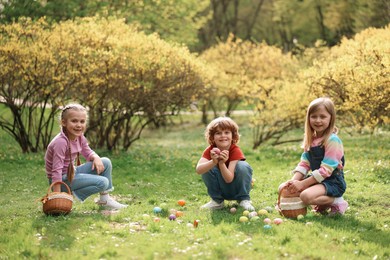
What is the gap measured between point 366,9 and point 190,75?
19.3 meters

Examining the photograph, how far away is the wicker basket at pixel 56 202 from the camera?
6.51 metres

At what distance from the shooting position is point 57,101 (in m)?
13.3

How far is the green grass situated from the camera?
520 centimetres

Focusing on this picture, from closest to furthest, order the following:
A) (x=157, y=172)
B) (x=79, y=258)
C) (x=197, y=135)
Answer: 1. (x=79, y=258)
2. (x=157, y=172)
3. (x=197, y=135)

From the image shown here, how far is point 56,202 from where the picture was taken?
6.51m

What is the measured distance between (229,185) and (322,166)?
125cm

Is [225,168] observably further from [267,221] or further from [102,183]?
[102,183]

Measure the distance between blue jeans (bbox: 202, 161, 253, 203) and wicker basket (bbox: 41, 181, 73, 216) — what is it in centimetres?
174

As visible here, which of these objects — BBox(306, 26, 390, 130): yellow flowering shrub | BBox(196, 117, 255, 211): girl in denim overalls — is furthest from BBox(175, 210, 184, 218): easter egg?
BBox(306, 26, 390, 130): yellow flowering shrub

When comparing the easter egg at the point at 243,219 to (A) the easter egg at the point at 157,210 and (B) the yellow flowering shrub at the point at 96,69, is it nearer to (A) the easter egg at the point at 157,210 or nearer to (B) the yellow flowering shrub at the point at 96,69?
(A) the easter egg at the point at 157,210

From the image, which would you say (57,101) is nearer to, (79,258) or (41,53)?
(41,53)

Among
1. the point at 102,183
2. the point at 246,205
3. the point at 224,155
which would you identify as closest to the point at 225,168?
the point at 224,155

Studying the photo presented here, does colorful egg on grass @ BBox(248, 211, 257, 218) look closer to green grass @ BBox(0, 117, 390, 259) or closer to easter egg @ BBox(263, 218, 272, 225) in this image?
green grass @ BBox(0, 117, 390, 259)

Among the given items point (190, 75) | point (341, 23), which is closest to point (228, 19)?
point (341, 23)
